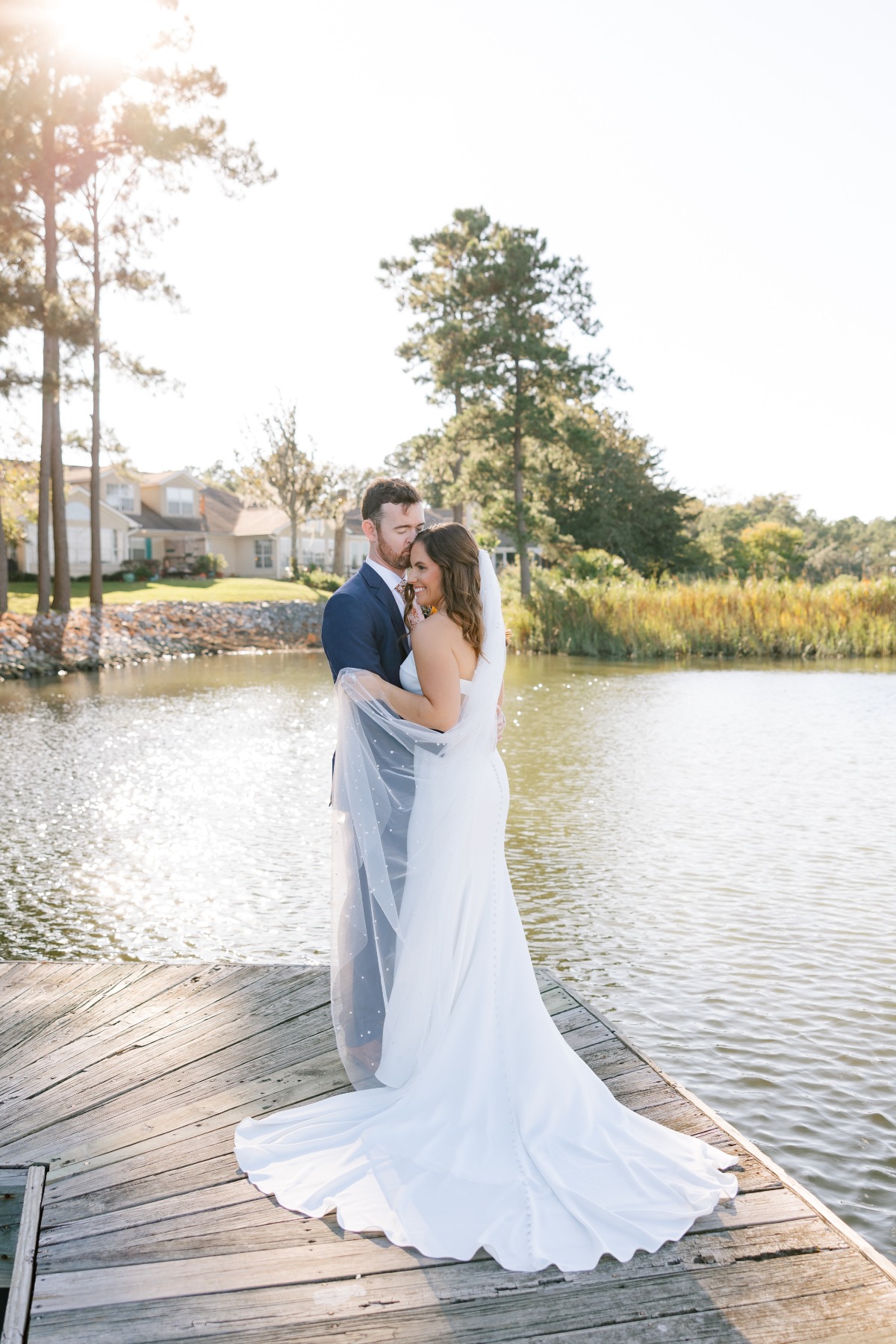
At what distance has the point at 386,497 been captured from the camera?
12.9 feet

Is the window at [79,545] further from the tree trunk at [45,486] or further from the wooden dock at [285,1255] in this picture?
the wooden dock at [285,1255]

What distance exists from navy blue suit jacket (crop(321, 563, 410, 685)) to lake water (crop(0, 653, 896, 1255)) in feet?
8.77

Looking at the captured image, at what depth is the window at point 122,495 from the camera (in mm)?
57219

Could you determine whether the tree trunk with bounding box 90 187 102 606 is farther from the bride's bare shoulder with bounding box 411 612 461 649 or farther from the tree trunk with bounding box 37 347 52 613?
the bride's bare shoulder with bounding box 411 612 461 649

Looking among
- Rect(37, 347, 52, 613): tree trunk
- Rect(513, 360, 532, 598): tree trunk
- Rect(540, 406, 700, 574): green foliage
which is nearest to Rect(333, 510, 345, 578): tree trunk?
Rect(540, 406, 700, 574): green foliage

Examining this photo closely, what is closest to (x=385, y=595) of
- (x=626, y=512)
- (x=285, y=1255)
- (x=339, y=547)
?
(x=285, y=1255)

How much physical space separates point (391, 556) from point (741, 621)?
1014 inches

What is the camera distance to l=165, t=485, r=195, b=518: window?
60.9 m

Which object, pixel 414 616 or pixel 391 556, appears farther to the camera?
pixel 391 556

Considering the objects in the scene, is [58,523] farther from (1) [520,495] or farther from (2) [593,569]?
(2) [593,569]

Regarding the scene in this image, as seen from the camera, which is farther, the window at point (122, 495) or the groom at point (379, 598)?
the window at point (122, 495)

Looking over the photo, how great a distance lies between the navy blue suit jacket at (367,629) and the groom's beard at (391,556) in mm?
56

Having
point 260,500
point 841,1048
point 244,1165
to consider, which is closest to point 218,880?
point 841,1048

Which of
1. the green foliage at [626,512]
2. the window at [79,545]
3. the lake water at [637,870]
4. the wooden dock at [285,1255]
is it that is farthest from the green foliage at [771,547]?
the wooden dock at [285,1255]
